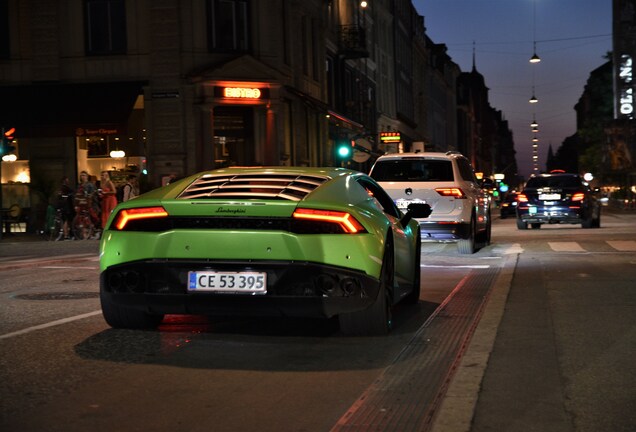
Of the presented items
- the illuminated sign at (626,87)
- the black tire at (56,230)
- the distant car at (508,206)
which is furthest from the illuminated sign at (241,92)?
the illuminated sign at (626,87)

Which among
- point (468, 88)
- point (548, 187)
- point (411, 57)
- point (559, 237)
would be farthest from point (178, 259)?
point (468, 88)

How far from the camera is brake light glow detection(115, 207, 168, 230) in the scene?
7.48 m

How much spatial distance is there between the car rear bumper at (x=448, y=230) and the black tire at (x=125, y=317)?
33.8ft

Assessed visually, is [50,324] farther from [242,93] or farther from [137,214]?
[242,93]

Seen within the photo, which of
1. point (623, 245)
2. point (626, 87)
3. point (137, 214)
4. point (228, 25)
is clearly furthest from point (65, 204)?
point (626, 87)

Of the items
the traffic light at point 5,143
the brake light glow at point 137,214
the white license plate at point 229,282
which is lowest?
the white license plate at point 229,282

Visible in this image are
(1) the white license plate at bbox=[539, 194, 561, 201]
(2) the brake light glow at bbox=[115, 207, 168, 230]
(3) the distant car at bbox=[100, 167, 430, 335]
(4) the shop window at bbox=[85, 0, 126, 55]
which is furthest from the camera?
(4) the shop window at bbox=[85, 0, 126, 55]

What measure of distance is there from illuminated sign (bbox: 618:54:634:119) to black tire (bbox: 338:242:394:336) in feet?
226

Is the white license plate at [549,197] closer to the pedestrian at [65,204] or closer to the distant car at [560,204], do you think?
the distant car at [560,204]

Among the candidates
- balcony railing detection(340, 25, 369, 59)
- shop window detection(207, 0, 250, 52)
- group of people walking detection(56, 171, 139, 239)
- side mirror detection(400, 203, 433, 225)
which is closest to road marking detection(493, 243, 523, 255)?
side mirror detection(400, 203, 433, 225)

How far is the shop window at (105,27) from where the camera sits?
3525 centimetres

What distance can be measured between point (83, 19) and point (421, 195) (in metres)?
20.6

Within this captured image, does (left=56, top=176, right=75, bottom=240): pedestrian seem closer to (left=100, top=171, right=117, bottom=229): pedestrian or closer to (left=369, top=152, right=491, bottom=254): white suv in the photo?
(left=100, top=171, right=117, bottom=229): pedestrian

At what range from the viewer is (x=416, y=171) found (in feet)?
61.0
